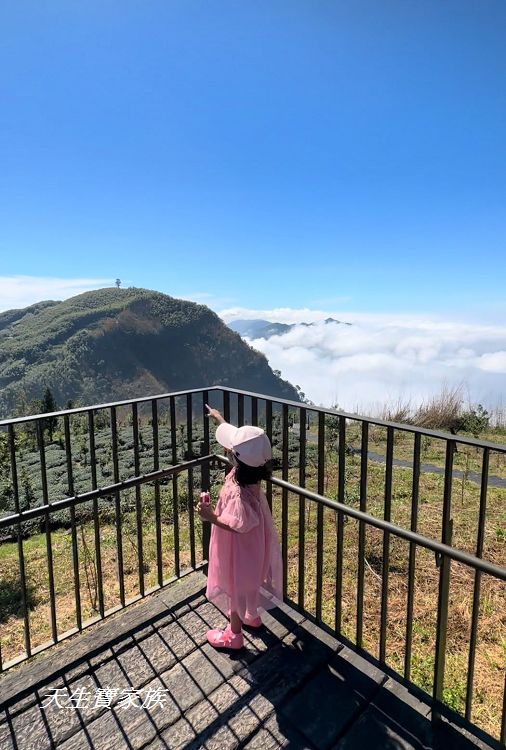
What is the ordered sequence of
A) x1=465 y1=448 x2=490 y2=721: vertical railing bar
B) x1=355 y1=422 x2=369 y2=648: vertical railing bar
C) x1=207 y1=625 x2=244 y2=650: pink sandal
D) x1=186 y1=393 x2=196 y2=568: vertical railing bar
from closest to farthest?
x1=465 y1=448 x2=490 y2=721: vertical railing bar < x1=355 y1=422 x2=369 y2=648: vertical railing bar < x1=207 y1=625 x2=244 y2=650: pink sandal < x1=186 y1=393 x2=196 y2=568: vertical railing bar

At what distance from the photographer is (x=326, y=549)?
4.05 meters

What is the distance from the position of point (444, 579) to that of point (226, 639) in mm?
1162

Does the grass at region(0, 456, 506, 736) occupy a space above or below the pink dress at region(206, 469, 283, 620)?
below

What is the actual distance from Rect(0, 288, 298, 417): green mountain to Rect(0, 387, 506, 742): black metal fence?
48992 millimetres

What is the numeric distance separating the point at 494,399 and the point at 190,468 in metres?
11.7

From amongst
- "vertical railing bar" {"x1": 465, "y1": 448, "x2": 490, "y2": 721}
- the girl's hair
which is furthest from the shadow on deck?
the girl's hair

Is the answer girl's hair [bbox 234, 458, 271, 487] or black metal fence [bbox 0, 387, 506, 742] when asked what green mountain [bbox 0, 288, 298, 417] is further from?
girl's hair [bbox 234, 458, 271, 487]

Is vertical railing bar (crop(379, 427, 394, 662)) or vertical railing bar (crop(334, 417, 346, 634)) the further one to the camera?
vertical railing bar (crop(334, 417, 346, 634))

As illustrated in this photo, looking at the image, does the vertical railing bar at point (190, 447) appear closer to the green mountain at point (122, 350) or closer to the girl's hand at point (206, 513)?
the girl's hand at point (206, 513)

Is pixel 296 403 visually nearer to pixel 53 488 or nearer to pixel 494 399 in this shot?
pixel 53 488

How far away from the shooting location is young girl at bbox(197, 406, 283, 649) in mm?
1959

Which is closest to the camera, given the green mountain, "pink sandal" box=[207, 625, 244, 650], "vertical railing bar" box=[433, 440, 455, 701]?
"vertical railing bar" box=[433, 440, 455, 701]

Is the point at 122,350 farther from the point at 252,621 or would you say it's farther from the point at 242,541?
the point at 242,541

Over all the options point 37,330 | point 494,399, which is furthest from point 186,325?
point 494,399
